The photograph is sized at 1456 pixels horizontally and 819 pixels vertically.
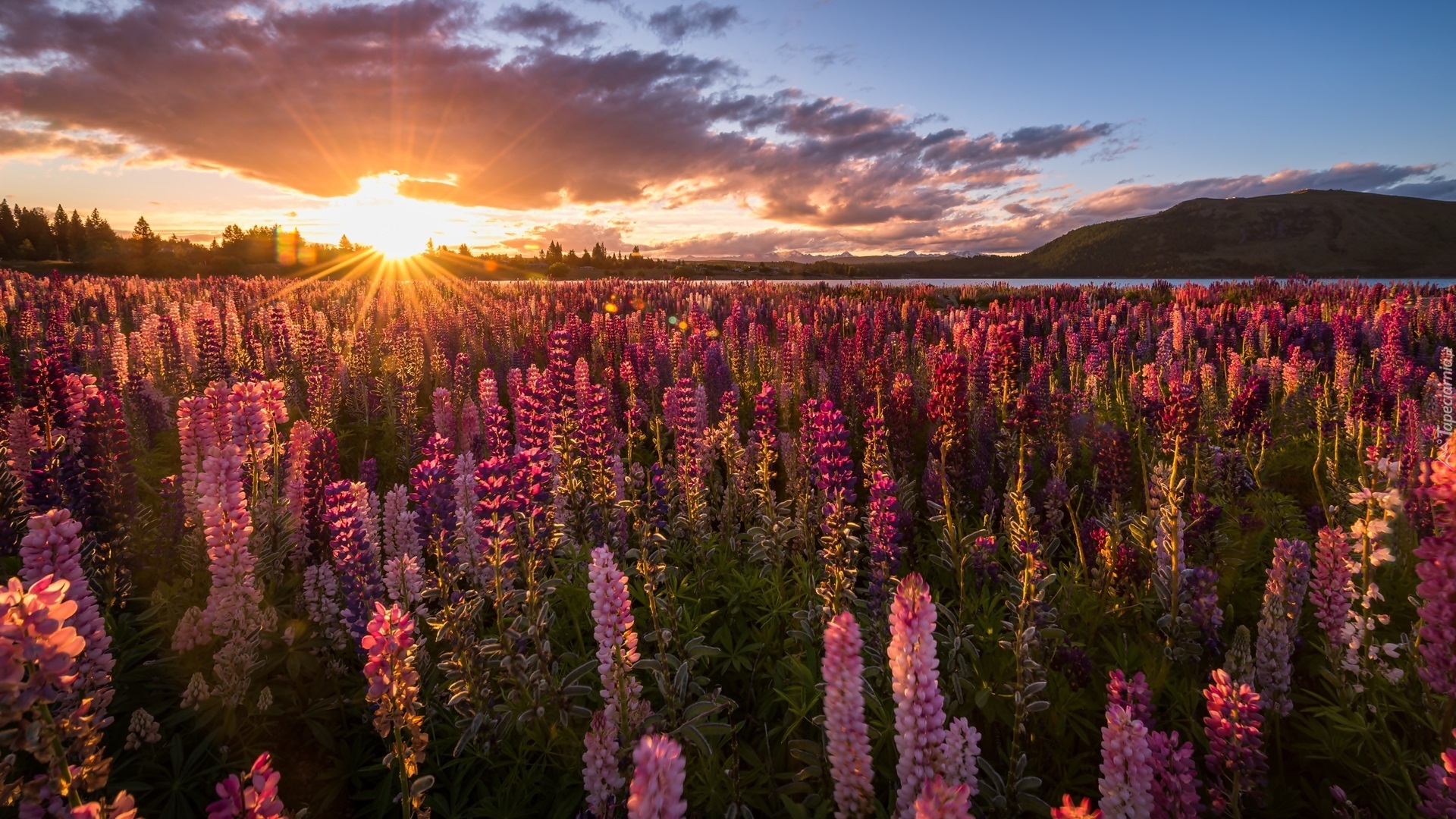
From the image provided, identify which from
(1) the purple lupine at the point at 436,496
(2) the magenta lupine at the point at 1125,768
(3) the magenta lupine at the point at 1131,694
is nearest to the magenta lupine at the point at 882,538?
(3) the magenta lupine at the point at 1131,694

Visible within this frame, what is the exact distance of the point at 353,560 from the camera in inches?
155

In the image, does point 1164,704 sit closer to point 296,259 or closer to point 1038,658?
point 1038,658

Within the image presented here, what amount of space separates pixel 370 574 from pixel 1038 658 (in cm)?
460

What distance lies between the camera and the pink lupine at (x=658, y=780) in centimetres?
166

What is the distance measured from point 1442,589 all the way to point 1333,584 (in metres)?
2.10

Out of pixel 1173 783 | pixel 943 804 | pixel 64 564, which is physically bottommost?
pixel 1173 783

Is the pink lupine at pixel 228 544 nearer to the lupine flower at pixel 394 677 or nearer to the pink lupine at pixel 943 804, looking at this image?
the lupine flower at pixel 394 677

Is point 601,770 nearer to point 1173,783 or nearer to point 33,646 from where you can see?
point 33,646

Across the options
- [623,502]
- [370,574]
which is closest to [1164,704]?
[623,502]

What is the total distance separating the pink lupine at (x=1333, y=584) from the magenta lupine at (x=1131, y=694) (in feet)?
6.78

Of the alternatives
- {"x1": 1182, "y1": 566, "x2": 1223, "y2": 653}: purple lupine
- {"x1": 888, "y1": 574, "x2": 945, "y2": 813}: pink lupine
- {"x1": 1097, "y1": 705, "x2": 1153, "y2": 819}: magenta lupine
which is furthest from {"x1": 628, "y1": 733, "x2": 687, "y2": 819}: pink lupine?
{"x1": 1182, "y1": 566, "x2": 1223, "y2": 653}: purple lupine

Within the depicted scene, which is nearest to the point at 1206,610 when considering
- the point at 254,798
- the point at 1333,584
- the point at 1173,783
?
the point at 1333,584

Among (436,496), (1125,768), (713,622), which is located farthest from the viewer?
(713,622)

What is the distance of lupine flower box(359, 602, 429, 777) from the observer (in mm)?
2414
